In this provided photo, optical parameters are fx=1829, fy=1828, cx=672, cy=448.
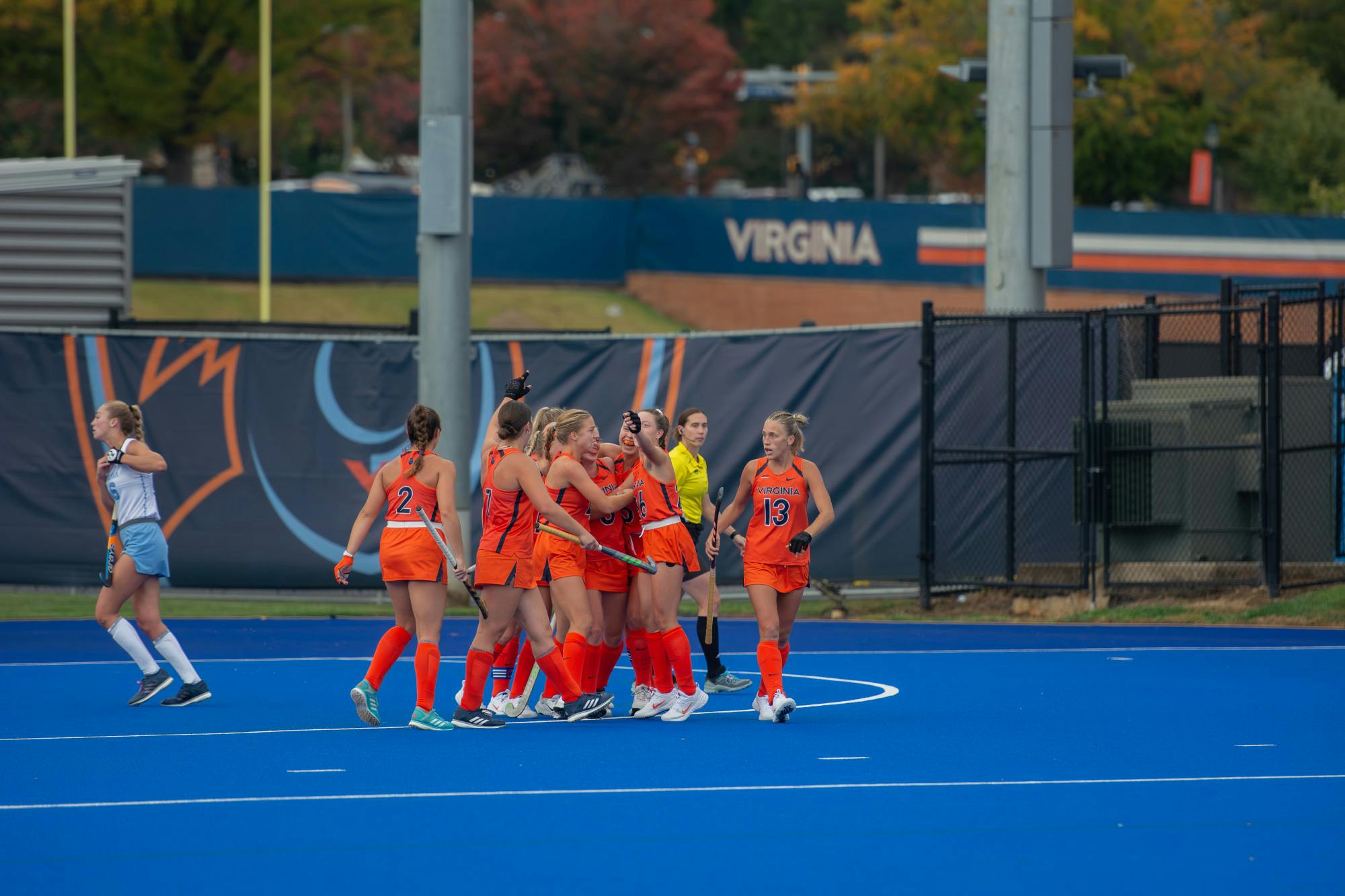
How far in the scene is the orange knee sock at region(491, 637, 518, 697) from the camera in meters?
11.6

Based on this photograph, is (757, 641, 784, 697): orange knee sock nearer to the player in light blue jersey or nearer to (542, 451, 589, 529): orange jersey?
(542, 451, 589, 529): orange jersey

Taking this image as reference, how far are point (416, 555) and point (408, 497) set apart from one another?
36 centimetres

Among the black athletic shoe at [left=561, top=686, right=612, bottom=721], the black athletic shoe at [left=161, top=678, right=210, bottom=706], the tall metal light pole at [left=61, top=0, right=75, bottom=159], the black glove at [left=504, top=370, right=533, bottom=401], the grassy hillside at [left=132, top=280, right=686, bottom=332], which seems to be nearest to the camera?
the black athletic shoe at [left=561, top=686, right=612, bottom=721]

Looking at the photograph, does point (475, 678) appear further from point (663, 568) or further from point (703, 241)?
point (703, 241)

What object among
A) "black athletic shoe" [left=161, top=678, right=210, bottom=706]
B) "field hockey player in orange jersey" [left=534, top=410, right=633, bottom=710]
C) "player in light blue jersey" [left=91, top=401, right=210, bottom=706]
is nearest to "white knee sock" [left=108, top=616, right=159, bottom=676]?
"player in light blue jersey" [left=91, top=401, right=210, bottom=706]

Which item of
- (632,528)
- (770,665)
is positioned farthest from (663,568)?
(770,665)

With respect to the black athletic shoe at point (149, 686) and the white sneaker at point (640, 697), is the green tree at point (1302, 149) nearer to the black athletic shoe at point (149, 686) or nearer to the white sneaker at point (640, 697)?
the white sneaker at point (640, 697)

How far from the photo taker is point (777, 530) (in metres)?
11.4

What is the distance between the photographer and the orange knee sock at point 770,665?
11.1 meters

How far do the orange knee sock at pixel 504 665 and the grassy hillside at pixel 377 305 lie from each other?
2919cm

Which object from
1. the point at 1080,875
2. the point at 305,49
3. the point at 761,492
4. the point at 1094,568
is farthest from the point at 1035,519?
the point at 305,49

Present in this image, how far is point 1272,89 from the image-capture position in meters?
51.4

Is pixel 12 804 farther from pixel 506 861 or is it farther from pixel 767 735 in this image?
pixel 767 735

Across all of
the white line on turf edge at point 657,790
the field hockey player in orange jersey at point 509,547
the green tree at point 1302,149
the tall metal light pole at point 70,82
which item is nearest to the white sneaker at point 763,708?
the field hockey player in orange jersey at point 509,547
